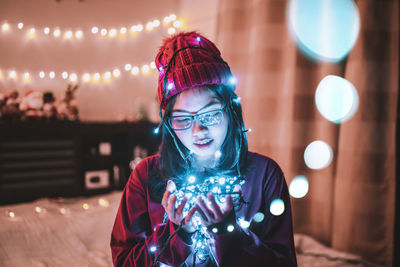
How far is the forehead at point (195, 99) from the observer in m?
0.69

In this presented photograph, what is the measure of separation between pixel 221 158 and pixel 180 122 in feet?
0.56

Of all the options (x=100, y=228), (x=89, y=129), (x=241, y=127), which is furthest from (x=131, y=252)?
(x=89, y=129)

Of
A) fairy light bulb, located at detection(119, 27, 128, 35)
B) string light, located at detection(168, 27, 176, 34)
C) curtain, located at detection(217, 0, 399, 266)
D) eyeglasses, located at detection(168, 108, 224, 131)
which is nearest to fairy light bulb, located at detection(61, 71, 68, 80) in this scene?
fairy light bulb, located at detection(119, 27, 128, 35)

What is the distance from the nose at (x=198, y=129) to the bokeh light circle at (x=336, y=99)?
4.03 feet

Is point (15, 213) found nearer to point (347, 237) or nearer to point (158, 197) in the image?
point (158, 197)

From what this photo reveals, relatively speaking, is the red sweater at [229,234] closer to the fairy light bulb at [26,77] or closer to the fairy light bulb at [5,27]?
the fairy light bulb at [26,77]

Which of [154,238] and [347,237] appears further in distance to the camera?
[347,237]

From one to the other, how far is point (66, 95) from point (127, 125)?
22.8 inches

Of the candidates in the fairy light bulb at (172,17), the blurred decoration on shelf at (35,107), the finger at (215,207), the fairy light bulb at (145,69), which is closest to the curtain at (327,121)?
the fairy light bulb at (172,17)

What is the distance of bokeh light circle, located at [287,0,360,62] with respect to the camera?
1555 mm

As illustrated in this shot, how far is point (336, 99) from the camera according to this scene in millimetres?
1614

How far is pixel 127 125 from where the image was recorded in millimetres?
2385

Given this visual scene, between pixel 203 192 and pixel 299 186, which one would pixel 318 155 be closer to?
pixel 299 186

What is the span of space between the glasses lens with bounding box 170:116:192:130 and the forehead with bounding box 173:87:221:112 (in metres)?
0.03
